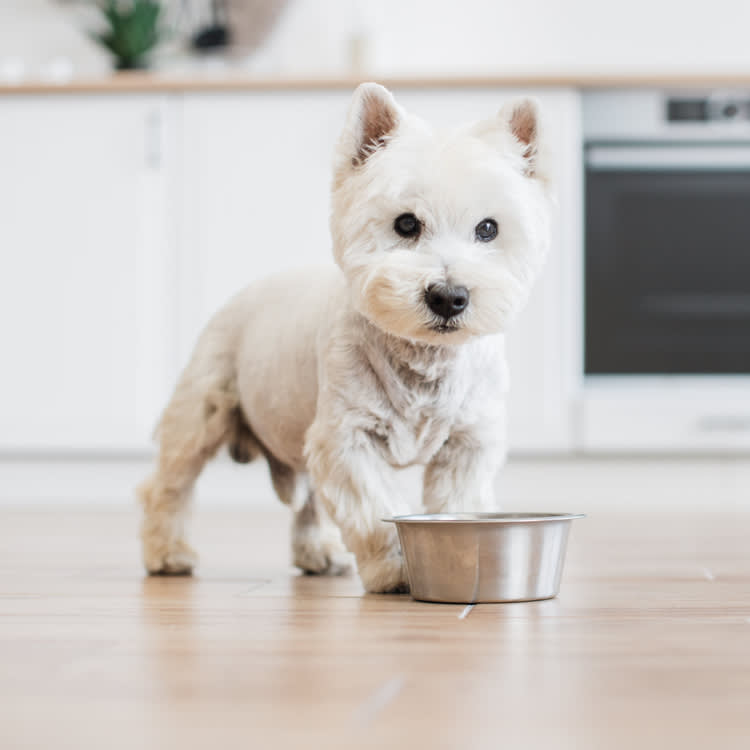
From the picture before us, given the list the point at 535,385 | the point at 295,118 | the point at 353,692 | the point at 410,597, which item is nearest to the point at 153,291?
the point at 295,118

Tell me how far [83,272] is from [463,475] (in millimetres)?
2119

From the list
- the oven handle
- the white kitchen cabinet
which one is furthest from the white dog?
the oven handle

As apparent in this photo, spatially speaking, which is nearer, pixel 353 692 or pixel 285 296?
pixel 353 692

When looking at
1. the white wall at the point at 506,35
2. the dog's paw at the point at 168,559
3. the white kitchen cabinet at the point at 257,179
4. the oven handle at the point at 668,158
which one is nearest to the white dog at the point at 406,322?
the dog's paw at the point at 168,559

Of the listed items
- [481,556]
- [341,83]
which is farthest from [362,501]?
[341,83]

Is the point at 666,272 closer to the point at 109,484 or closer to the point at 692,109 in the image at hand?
the point at 692,109

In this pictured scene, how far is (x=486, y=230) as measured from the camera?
5.05 ft

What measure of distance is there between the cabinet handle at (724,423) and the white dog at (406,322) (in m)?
1.81

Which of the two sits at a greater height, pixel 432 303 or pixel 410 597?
pixel 432 303

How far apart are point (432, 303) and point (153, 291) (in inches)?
84.8

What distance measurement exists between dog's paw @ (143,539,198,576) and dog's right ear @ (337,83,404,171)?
0.67 metres

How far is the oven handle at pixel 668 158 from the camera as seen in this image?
3.38 meters

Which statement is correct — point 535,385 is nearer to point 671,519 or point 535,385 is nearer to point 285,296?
point 671,519

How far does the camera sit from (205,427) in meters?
1.90
